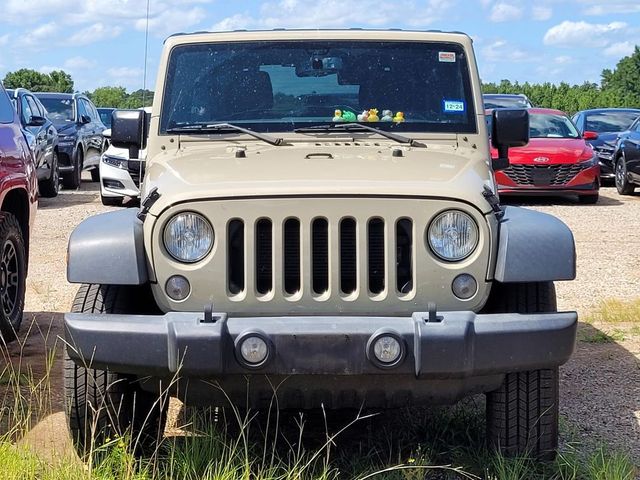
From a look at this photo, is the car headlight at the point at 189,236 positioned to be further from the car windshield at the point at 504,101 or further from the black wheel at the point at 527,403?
the car windshield at the point at 504,101

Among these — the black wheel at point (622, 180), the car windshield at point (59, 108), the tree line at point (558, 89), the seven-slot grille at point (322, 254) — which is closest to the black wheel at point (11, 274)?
the seven-slot grille at point (322, 254)

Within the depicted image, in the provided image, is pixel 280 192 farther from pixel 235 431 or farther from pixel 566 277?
pixel 235 431

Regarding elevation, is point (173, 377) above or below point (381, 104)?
below

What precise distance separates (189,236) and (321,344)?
26.3 inches

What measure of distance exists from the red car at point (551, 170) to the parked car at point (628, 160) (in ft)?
4.44

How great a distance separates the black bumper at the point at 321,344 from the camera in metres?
3.78

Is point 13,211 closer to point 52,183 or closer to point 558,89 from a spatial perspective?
point 52,183

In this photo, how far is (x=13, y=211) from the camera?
7020 millimetres

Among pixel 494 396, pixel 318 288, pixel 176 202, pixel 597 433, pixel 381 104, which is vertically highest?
pixel 381 104

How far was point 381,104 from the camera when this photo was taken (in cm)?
531

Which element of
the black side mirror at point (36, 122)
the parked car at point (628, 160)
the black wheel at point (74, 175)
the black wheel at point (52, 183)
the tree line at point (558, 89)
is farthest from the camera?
the tree line at point (558, 89)

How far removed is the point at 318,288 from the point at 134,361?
0.72 meters

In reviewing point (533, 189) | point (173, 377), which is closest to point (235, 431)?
point (173, 377)

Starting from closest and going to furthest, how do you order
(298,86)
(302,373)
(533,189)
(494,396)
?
(302,373), (494,396), (298,86), (533,189)
